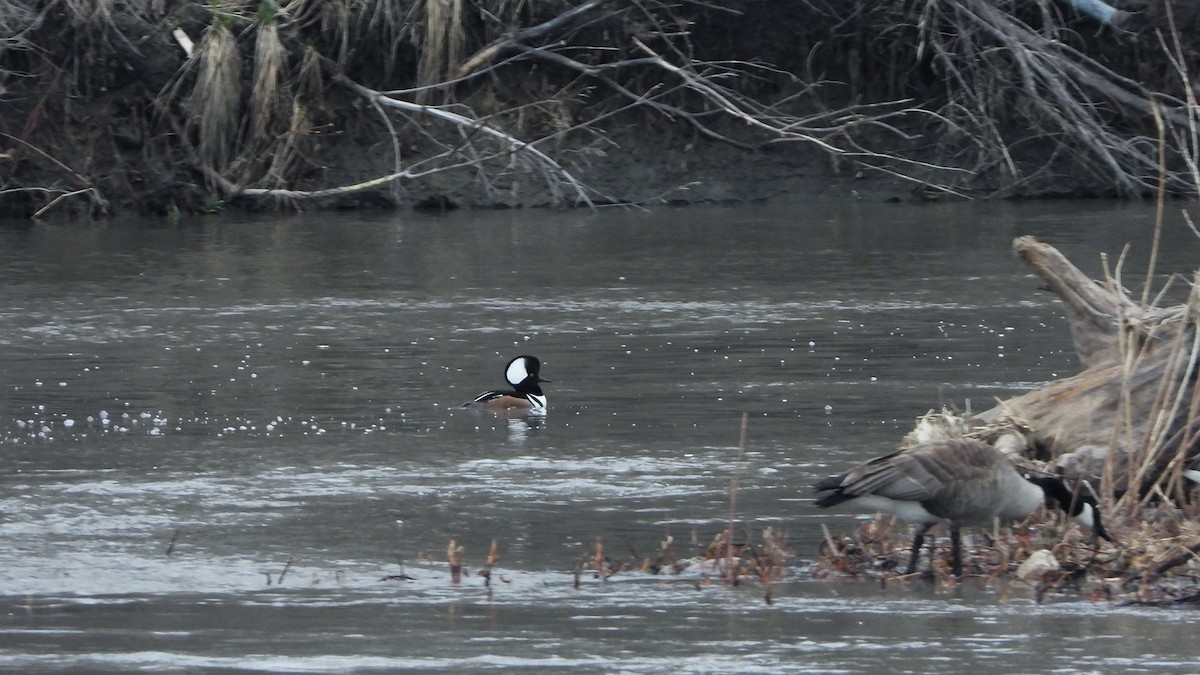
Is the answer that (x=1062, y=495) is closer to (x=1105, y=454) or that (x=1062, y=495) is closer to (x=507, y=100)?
(x=1105, y=454)

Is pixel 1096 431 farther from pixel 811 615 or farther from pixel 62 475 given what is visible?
pixel 62 475

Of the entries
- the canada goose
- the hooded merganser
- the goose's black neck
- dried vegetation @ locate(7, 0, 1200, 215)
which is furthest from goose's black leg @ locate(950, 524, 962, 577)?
dried vegetation @ locate(7, 0, 1200, 215)

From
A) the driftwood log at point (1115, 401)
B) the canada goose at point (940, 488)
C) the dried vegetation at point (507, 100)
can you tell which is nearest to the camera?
the canada goose at point (940, 488)

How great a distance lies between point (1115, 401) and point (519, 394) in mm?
3065

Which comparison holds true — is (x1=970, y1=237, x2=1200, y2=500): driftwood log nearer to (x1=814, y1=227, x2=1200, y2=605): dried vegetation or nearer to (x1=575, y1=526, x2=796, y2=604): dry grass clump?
(x1=814, y1=227, x2=1200, y2=605): dried vegetation

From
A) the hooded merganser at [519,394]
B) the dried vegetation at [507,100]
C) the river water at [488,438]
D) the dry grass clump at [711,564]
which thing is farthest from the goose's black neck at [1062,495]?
the dried vegetation at [507,100]

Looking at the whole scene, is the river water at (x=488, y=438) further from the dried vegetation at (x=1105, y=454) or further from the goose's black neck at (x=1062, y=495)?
the goose's black neck at (x=1062, y=495)

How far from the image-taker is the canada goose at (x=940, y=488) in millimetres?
6121

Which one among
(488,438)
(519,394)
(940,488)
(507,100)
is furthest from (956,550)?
(507,100)

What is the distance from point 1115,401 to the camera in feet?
25.5

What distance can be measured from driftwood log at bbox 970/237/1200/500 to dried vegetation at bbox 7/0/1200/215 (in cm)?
1192

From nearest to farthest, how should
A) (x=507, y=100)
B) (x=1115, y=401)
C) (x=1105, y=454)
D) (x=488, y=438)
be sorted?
(x=1105, y=454) < (x=1115, y=401) < (x=488, y=438) < (x=507, y=100)

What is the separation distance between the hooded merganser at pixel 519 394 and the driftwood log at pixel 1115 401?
2.39m

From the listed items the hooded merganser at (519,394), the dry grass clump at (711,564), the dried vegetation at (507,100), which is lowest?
the dry grass clump at (711,564)
